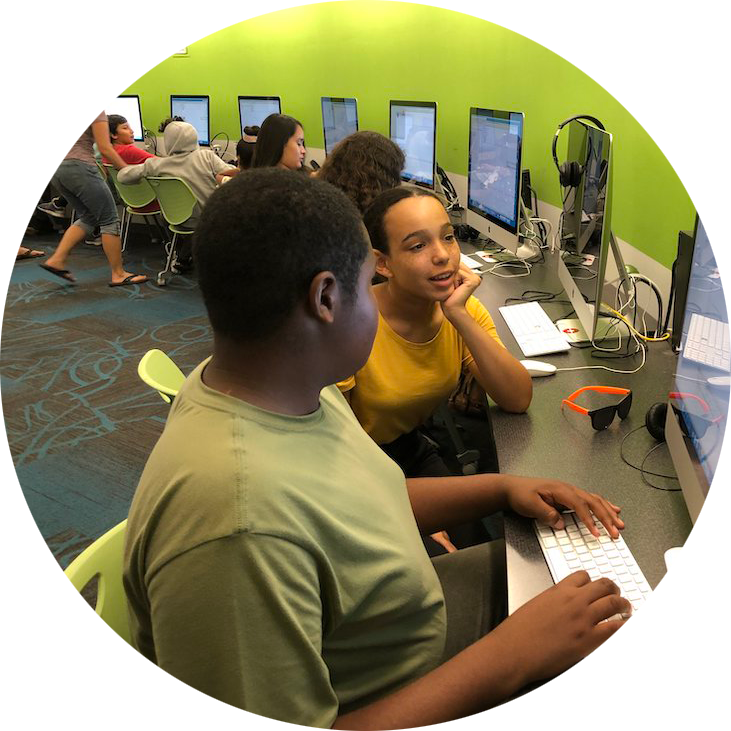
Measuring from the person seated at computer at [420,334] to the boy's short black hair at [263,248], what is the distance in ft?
2.34

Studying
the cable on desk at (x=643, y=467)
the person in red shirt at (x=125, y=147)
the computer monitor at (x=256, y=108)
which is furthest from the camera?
the person in red shirt at (x=125, y=147)

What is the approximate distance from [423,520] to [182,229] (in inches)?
177

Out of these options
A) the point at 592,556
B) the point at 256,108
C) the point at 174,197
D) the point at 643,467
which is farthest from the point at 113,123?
the point at 592,556

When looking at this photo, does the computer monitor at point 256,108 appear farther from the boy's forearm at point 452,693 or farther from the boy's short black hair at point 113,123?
the boy's forearm at point 452,693

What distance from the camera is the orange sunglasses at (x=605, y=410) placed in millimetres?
1429

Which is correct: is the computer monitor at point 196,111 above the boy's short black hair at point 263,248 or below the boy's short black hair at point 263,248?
below

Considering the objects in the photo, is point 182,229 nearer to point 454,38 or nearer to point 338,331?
point 454,38

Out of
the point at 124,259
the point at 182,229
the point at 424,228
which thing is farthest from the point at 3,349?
the point at 424,228

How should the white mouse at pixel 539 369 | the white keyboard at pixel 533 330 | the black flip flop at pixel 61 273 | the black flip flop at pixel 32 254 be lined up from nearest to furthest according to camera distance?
the white mouse at pixel 539 369 → the white keyboard at pixel 533 330 → the black flip flop at pixel 61 273 → the black flip flop at pixel 32 254

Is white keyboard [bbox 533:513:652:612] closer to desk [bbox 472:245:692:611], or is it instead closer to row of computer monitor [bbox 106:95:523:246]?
desk [bbox 472:245:692:611]

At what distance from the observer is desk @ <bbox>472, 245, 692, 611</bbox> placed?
1.09 m

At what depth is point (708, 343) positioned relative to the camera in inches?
47.6

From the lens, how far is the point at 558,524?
3.77 ft

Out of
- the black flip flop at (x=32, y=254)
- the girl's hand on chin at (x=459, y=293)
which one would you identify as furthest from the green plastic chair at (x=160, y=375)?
the black flip flop at (x=32, y=254)
